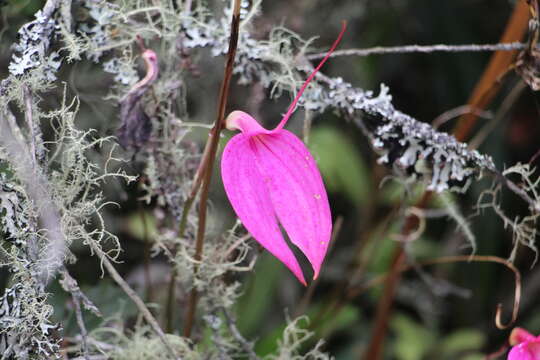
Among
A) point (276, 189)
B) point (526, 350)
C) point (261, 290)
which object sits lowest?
point (261, 290)

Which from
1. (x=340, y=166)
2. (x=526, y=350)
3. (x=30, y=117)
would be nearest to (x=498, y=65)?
(x=526, y=350)

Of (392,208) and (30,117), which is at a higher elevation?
(30,117)

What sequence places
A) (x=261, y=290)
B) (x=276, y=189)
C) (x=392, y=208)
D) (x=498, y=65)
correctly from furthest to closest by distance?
(x=392, y=208)
(x=261, y=290)
(x=498, y=65)
(x=276, y=189)

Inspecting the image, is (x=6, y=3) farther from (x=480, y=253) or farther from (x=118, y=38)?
(x=480, y=253)

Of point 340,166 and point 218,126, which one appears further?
point 340,166

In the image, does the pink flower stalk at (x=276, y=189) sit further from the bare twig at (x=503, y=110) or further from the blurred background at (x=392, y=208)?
the blurred background at (x=392, y=208)

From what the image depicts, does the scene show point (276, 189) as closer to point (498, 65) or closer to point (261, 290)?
point (498, 65)
